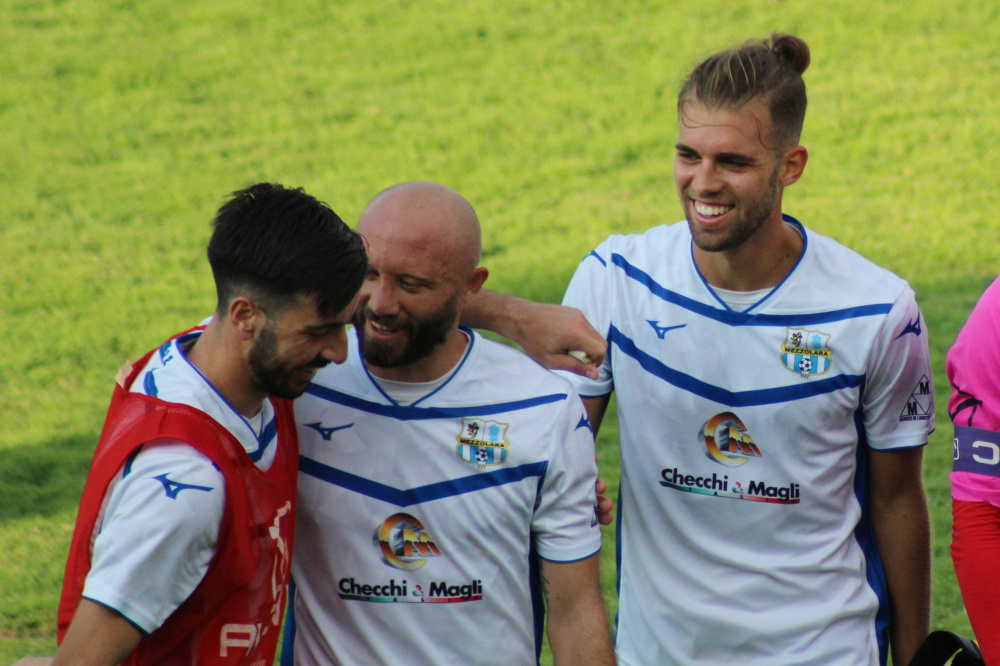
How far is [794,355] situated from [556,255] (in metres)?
6.55

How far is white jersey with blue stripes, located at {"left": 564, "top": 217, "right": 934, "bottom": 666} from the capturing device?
299 cm

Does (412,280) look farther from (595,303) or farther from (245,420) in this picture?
(595,303)

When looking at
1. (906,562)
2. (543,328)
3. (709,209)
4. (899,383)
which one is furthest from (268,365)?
(906,562)

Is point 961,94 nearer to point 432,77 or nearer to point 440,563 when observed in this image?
point 432,77

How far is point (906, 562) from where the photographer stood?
122 inches

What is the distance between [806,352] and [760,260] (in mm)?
268

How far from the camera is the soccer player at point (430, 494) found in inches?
108

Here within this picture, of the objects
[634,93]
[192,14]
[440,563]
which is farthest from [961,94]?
[440,563]

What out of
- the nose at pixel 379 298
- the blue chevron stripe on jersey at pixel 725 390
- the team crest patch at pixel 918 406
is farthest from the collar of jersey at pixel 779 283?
the nose at pixel 379 298

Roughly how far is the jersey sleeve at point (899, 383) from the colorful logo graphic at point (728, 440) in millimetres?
313

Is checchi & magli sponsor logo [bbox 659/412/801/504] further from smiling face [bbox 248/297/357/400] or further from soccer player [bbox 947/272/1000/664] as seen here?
smiling face [bbox 248/297/357/400]

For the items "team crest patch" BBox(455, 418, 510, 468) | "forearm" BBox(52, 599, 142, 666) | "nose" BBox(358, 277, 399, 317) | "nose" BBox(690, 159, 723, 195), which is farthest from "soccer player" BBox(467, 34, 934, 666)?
"forearm" BBox(52, 599, 142, 666)

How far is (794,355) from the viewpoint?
9.91ft

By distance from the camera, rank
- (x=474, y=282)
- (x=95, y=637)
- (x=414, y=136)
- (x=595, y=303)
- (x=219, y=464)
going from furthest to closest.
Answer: (x=414, y=136) → (x=595, y=303) → (x=474, y=282) → (x=219, y=464) → (x=95, y=637)
